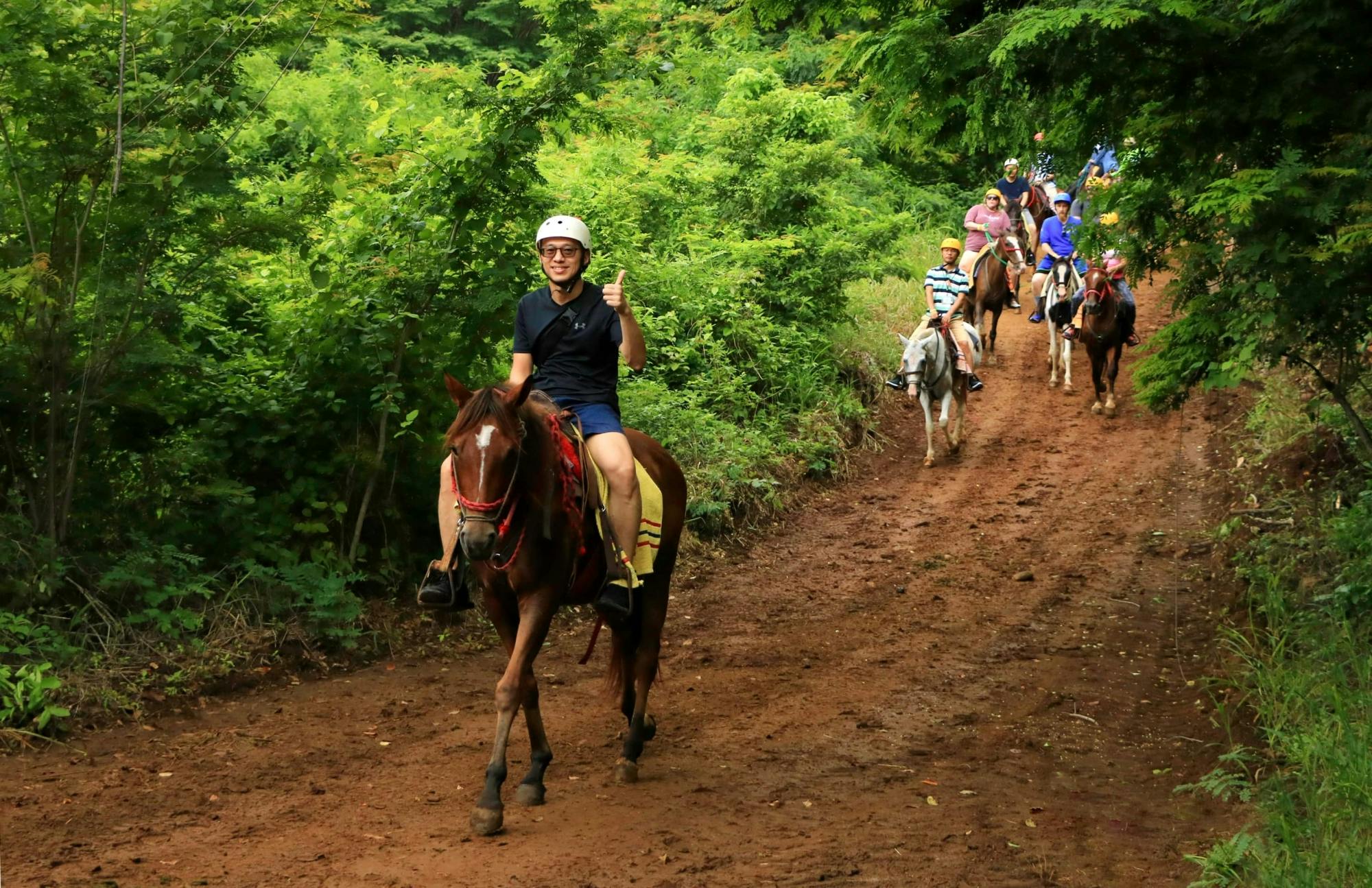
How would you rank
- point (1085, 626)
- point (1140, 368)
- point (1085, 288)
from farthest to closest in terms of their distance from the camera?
1. point (1085, 288)
2. point (1085, 626)
3. point (1140, 368)

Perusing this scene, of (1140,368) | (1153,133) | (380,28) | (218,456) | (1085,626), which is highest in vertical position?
(380,28)

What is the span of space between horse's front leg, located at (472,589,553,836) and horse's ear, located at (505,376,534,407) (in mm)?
997

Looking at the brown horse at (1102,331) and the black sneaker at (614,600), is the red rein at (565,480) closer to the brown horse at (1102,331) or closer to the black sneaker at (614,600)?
the black sneaker at (614,600)

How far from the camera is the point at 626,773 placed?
267 inches

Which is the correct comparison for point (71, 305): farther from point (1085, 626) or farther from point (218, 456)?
point (1085, 626)

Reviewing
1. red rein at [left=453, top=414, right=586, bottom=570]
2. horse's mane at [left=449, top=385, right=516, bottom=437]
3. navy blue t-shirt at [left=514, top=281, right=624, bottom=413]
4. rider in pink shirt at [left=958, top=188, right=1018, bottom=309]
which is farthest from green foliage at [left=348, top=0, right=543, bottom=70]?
horse's mane at [left=449, top=385, right=516, bottom=437]

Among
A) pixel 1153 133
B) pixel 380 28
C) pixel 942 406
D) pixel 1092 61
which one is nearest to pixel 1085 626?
pixel 1153 133

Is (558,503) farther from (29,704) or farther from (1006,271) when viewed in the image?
(1006,271)

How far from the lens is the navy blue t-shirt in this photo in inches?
273

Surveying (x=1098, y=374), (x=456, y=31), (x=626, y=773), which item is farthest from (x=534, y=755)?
(x=456, y=31)

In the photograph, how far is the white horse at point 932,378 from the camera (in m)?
16.7

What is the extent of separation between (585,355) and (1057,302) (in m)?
15.0

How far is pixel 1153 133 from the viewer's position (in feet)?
22.8

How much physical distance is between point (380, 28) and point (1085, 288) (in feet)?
55.8
